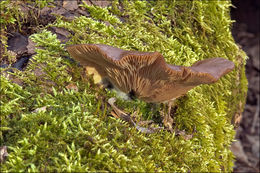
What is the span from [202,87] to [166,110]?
0.64m

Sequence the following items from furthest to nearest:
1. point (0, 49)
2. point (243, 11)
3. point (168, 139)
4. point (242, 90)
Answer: point (243, 11) → point (242, 90) → point (0, 49) → point (168, 139)

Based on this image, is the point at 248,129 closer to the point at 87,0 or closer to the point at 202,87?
the point at 202,87

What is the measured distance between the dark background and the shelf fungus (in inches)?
153

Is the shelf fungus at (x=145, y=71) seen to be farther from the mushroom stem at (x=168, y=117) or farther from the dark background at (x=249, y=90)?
the dark background at (x=249, y=90)

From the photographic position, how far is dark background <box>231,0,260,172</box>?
558 cm

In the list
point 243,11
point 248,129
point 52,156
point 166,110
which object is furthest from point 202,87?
point 243,11

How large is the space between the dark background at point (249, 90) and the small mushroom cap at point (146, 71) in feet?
12.7

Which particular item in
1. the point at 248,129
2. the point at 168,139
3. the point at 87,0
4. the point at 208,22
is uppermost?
the point at 87,0

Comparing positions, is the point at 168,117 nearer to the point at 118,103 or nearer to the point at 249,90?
the point at 118,103

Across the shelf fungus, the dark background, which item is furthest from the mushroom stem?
the dark background

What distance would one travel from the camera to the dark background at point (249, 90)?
558cm

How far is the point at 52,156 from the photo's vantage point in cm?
145

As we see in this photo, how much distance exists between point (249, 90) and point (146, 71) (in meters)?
5.40

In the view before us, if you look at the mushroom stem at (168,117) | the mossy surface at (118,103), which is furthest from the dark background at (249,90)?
the mushroom stem at (168,117)
